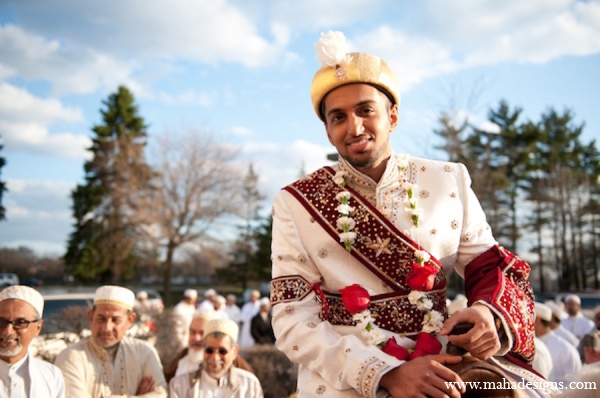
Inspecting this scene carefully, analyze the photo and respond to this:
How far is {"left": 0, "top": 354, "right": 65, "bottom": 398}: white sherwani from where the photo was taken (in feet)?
13.9

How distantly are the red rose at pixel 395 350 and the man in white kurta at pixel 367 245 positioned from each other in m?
0.07

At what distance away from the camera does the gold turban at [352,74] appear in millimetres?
2707

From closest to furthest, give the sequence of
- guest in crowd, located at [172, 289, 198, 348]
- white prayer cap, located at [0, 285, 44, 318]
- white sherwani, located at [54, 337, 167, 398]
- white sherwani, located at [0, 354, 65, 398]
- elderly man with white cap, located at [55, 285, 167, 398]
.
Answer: white sherwani, located at [0, 354, 65, 398] → white prayer cap, located at [0, 285, 44, 318] → white sherwani, located at [54, 337, 167, 398] → elderly man with white cap, located at [55, 285, 167, 398] → guest in crowd, located at [172, 289, 198, 348]

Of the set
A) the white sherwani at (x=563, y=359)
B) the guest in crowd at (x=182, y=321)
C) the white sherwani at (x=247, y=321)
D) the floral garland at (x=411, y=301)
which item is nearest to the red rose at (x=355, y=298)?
the floral garland at (x=411, y=301)

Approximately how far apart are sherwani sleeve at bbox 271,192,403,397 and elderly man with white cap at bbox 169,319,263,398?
405 cm

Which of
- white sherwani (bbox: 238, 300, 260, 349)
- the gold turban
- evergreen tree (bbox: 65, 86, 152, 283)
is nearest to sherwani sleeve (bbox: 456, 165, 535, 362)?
the gold turban

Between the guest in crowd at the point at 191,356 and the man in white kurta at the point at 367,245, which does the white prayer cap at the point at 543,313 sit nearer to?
the guest in crowd at the point at 191,356

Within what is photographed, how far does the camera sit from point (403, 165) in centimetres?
294

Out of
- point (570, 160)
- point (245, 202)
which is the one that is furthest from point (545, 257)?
point (245, 202)

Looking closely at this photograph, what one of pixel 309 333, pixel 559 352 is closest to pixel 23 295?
pixel 309 333

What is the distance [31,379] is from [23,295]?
639 millimetres

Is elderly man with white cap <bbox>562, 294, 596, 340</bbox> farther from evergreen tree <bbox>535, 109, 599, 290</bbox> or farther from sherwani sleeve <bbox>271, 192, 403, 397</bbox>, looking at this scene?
evergreen tree <bbox>535, 109, 599, 290</bbox>

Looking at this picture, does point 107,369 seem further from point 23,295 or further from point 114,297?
point 23,295

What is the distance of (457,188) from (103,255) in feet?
153
